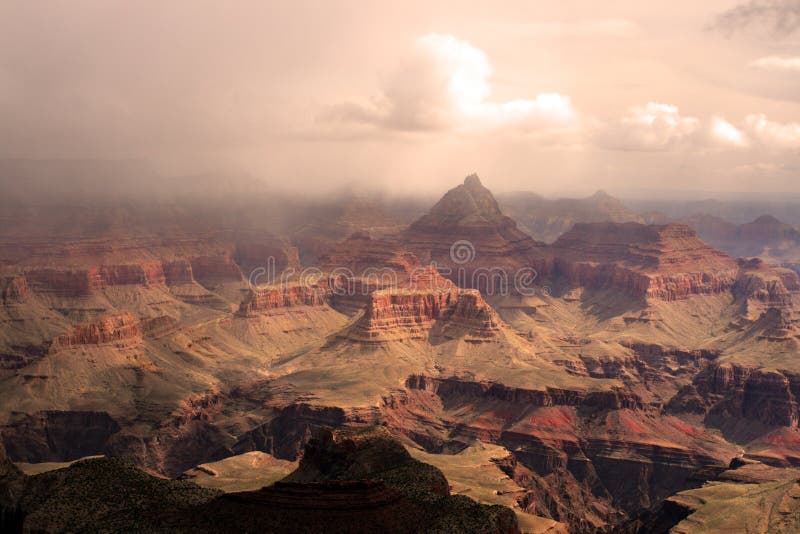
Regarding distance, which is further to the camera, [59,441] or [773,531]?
[59,441]

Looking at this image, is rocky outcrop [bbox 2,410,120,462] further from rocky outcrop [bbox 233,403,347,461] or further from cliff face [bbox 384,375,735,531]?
cliff face [bbox 384,375,735,531]

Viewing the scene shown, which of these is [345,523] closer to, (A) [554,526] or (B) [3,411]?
(A) [554,526]

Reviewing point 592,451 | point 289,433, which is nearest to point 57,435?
point 289,433

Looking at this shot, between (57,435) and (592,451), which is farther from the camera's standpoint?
(592,451)

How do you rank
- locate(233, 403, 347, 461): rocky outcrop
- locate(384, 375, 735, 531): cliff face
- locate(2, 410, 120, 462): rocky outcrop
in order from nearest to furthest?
locate(384, 375, 735, 531): cliff face → locate(2, 410, 120, 462): rocky outcrop → locate(233, 403, 347, 461): rocky outcrop

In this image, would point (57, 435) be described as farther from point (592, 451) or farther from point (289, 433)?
point (592, 451)

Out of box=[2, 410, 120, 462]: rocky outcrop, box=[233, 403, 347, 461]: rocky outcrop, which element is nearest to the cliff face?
box=[233, 403, 347, 461]: rocky outcrop

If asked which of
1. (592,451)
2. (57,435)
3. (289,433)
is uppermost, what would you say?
(57,435)

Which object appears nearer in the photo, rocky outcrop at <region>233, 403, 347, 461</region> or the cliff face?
the cliff face

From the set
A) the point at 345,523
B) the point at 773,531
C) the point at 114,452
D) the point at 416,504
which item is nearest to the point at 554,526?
the point at 773,531

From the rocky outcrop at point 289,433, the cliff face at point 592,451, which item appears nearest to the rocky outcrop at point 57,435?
the rocky outcrop at point 289,433

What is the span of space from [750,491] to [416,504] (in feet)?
242

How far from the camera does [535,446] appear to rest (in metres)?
187

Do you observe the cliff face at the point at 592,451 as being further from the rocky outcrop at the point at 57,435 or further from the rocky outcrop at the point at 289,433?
the rocky outcrop at the point at 57,435
